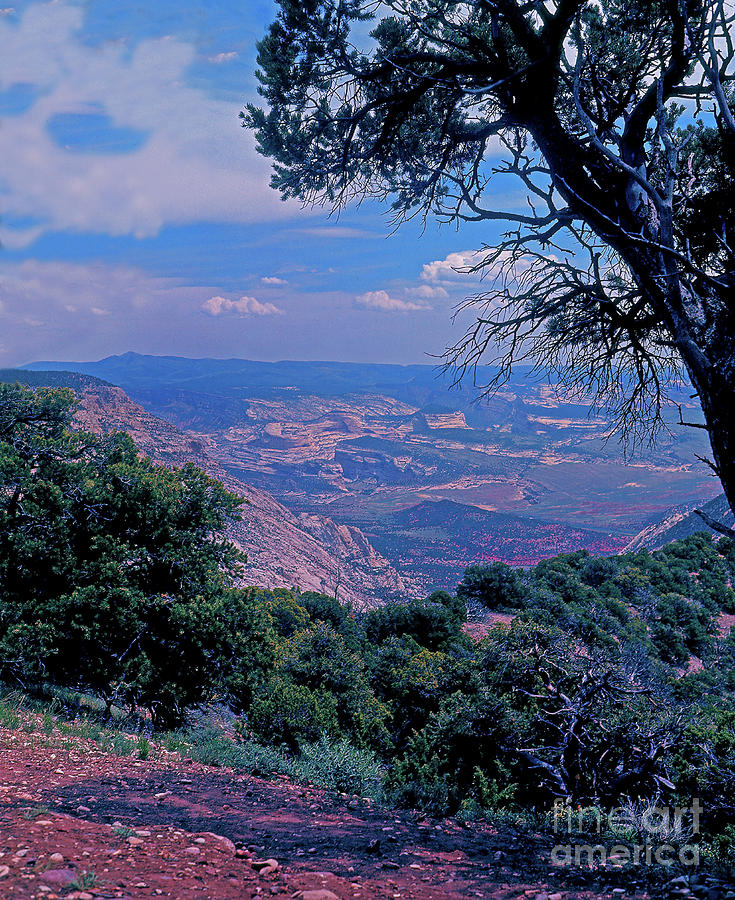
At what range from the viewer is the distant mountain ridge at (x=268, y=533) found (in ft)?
249

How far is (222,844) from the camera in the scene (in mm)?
3820

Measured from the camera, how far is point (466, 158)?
6.58 metres

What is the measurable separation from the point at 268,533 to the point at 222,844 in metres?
85.4

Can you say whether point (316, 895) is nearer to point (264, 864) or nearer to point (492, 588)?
point (264, 864)

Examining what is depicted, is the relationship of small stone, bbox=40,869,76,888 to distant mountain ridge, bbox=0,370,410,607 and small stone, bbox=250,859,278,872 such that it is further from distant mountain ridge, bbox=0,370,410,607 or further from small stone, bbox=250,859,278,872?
distant mountain ridge, bbox=0,370,410,607

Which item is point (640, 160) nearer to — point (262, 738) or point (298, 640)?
point (262, 738)

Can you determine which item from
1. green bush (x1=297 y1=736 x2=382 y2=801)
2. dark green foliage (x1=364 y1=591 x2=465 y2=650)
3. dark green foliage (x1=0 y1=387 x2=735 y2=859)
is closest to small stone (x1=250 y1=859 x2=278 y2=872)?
green bush (x1=297 y1=736 x2=382 y2=801)

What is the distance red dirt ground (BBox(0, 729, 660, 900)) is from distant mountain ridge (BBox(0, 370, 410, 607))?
5648cm

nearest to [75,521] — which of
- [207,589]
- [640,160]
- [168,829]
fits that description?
[207,589]

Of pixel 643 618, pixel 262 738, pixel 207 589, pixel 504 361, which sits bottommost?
pixel 643 618

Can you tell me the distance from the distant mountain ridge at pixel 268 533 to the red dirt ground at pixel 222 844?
185 feet

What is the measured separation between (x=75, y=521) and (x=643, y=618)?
26.8 metres

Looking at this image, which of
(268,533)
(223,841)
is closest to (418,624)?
(223,841)

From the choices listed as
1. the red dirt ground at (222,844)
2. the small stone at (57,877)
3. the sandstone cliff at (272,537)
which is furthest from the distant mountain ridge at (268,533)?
the small stone at (57,877)
